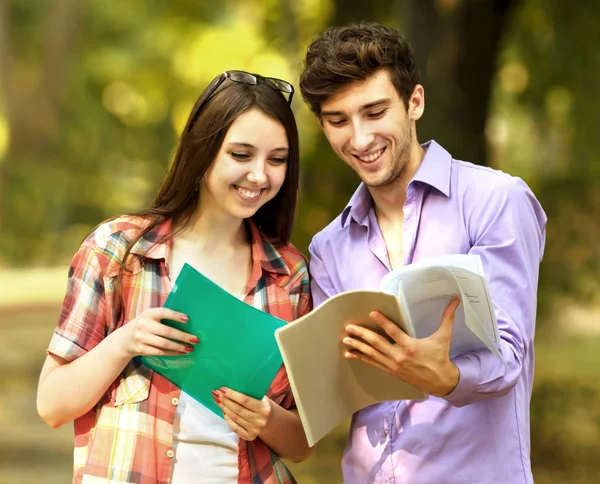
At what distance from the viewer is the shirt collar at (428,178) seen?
8.53ft

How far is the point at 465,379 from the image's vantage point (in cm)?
220

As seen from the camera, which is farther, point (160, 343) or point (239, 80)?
point (239, 80)

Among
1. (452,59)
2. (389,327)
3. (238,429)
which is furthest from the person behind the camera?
(452,59)

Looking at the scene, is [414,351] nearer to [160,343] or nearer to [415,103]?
[160,343]

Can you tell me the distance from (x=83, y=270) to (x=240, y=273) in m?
Result: 0.48

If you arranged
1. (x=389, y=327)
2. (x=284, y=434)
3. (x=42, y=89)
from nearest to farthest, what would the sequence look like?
(x=389, y=327), (x=284, y=434), (x=42, y=89)

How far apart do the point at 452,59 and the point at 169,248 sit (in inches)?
144

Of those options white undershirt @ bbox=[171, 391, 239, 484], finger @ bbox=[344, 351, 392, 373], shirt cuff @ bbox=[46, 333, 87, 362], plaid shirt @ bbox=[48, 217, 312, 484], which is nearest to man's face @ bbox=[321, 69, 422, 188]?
plaid shirt @ bbox=[48, 217, 312, 484]

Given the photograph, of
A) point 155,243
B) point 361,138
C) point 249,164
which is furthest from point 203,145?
point 361,138

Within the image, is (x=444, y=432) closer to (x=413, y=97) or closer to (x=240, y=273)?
(x=240, y=273)

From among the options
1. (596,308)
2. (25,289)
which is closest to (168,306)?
(596,308)

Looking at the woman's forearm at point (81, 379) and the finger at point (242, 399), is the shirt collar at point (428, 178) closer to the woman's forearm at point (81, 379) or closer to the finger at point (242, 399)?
the finger at point (242, 399)

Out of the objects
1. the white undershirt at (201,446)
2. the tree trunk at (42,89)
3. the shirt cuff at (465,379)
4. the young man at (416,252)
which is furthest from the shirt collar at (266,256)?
the tree trunk at (42,89)

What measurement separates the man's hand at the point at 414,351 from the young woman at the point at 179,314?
41 cm
